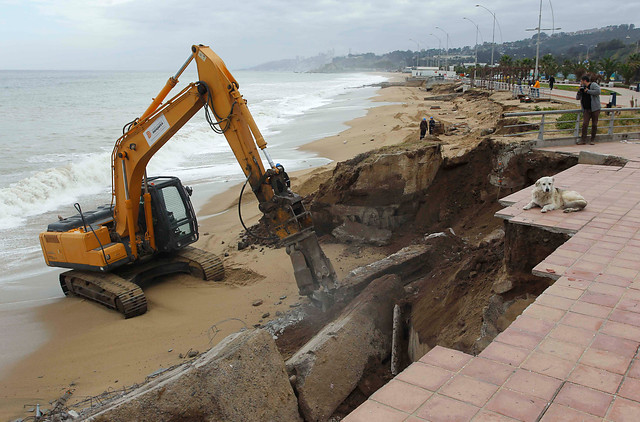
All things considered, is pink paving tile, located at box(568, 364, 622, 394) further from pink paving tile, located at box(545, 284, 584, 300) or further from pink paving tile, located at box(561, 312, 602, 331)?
pink paving tile, located at box(545, 284, 584, 300)

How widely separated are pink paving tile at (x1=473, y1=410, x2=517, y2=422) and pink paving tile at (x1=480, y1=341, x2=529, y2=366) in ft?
2.04

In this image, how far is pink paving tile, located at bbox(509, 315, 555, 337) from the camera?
13.2 feet

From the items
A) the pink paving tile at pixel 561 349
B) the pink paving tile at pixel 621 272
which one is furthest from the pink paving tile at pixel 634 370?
the pink paving tile at pixel 621 272

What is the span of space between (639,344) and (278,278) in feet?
24.8

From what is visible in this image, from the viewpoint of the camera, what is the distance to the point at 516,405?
3.17 meters

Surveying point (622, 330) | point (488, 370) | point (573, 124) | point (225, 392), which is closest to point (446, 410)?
point (488, 370)

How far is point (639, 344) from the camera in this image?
378 cm

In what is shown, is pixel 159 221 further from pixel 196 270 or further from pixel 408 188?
pixel 408 188

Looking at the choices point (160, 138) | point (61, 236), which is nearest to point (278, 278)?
point (160, 138)

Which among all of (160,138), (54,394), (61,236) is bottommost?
(54,394)

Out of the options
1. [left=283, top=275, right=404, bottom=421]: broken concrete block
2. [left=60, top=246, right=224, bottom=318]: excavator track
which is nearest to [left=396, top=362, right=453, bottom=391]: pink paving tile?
[left=283, top=275, right=404, bottom=421]: broken concrete block

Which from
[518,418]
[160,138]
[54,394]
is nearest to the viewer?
[518,418]

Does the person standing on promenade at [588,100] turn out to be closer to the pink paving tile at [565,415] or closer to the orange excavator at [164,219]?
the orange excavator at [164,219]

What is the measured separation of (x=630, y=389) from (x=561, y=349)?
0.54 metres
